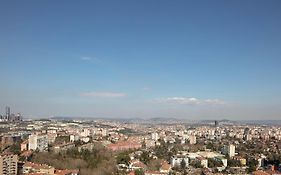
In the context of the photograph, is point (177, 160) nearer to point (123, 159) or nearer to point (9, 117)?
point (123, 159)

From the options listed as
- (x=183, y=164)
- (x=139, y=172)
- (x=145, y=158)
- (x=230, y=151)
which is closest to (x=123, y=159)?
(x=145, y=158)

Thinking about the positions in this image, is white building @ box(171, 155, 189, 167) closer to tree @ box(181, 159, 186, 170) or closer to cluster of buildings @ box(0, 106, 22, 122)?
tree @ box(181, 159, 186, 170)

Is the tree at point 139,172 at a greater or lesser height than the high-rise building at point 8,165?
lesser

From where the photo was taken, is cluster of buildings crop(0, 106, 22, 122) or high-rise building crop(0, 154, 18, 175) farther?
cluster of buildings crop(0, 106, 22, 122)

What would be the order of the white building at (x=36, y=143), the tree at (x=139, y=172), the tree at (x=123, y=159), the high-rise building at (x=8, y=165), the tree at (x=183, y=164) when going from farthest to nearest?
1. the white building at (x=36, y=143)
2. the tree at (x=183, y=164)
3. the tree at (x=123, y=159)
4. the tree at (x=139, y=172)
5. the high-rise building at (x=8, y=165)

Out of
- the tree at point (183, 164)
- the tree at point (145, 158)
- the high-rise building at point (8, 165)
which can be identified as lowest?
the tree at point (183, 164)

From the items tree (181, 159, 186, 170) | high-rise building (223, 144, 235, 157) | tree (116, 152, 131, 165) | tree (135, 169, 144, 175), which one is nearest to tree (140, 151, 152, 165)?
tree (116, 152, 131, 165)

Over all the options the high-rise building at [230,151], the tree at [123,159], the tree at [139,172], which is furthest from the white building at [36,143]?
the high-rise building at [230,151]

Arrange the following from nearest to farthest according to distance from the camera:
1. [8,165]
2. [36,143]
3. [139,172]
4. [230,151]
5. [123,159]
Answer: [8,165]
[139,172]
[123,159]
[36,143]
[230,151]

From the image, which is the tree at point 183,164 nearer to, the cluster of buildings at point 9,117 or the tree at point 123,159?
the tree at point 123,159
